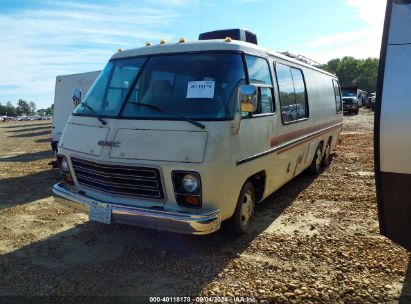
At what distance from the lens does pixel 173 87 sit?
15.2 feet

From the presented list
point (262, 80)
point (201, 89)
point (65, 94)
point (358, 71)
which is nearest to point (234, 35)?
point (262, 80)

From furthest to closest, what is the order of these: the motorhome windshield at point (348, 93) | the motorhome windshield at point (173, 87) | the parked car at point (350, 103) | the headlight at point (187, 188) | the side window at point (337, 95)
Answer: the motorhome windshield at point (348, 93) → the parked car at point (350, 103) → the side window at point (337, 95) → the motorhome windshield at point (173, 87) → the headlight at point (187, 188)

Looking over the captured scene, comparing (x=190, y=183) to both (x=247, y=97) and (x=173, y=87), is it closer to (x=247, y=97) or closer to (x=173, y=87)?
(x=247, y=97)

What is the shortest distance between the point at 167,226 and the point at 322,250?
1977 mm

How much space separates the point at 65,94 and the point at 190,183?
10.7 m

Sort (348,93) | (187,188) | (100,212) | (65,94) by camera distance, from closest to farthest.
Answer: (187,188)
(100,212)
(65,94)
(348,93)

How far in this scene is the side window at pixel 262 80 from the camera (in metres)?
4.85

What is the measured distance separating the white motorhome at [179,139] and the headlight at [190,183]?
0.01 m

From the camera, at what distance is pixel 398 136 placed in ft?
9.64

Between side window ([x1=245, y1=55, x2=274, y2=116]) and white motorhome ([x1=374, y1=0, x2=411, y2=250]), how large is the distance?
1865mm

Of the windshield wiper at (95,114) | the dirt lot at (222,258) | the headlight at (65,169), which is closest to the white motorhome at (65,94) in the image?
the dirt lot at (222,258)

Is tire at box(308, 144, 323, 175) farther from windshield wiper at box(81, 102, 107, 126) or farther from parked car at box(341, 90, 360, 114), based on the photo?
parked car at box(341, 90, 360, 114)

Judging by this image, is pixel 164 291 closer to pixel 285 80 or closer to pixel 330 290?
pixel 330 290

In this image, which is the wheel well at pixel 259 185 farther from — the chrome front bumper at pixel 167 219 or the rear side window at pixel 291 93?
the chrome front bumper at pixel 167 219
